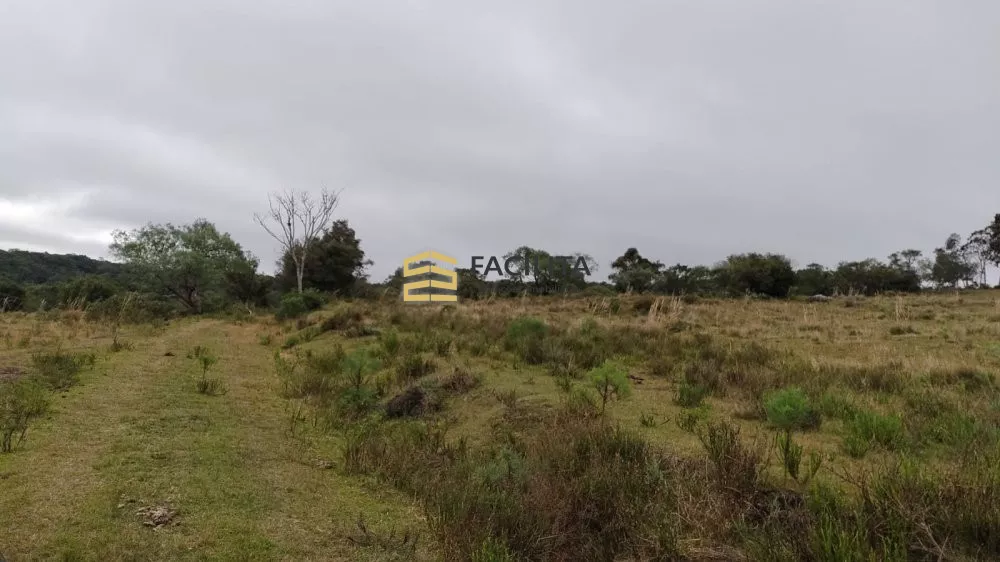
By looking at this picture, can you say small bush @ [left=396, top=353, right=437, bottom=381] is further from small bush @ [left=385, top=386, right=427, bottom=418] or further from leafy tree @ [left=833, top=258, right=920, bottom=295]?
leafy tree @ [left=833, top=258, right=920, bottom=295]

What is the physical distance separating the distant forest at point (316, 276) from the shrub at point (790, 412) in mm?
23385

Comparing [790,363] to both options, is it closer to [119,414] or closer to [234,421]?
[234,421]

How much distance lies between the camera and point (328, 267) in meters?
44.0

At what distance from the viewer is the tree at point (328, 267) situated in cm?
4306

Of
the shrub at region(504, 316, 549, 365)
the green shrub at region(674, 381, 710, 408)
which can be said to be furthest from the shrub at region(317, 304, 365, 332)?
the green shrub at region(674, 381, 710, 408)

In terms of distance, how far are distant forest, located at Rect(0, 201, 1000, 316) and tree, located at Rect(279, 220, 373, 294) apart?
0.09m

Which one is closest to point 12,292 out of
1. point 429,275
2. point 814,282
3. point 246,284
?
point 246,284

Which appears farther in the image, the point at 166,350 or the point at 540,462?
the point at 166,350

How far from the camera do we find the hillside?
2173 inches

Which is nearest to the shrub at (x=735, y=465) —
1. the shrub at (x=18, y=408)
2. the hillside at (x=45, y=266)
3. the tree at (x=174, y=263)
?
the shrub at (x=18, y=408)

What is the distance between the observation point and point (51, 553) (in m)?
3.11

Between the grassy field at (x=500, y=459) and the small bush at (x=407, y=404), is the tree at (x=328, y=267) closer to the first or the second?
the grassy field at (x=500, y=459)

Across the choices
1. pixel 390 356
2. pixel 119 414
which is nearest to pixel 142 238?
pixel 390 356

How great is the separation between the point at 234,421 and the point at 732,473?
19.6 ft
